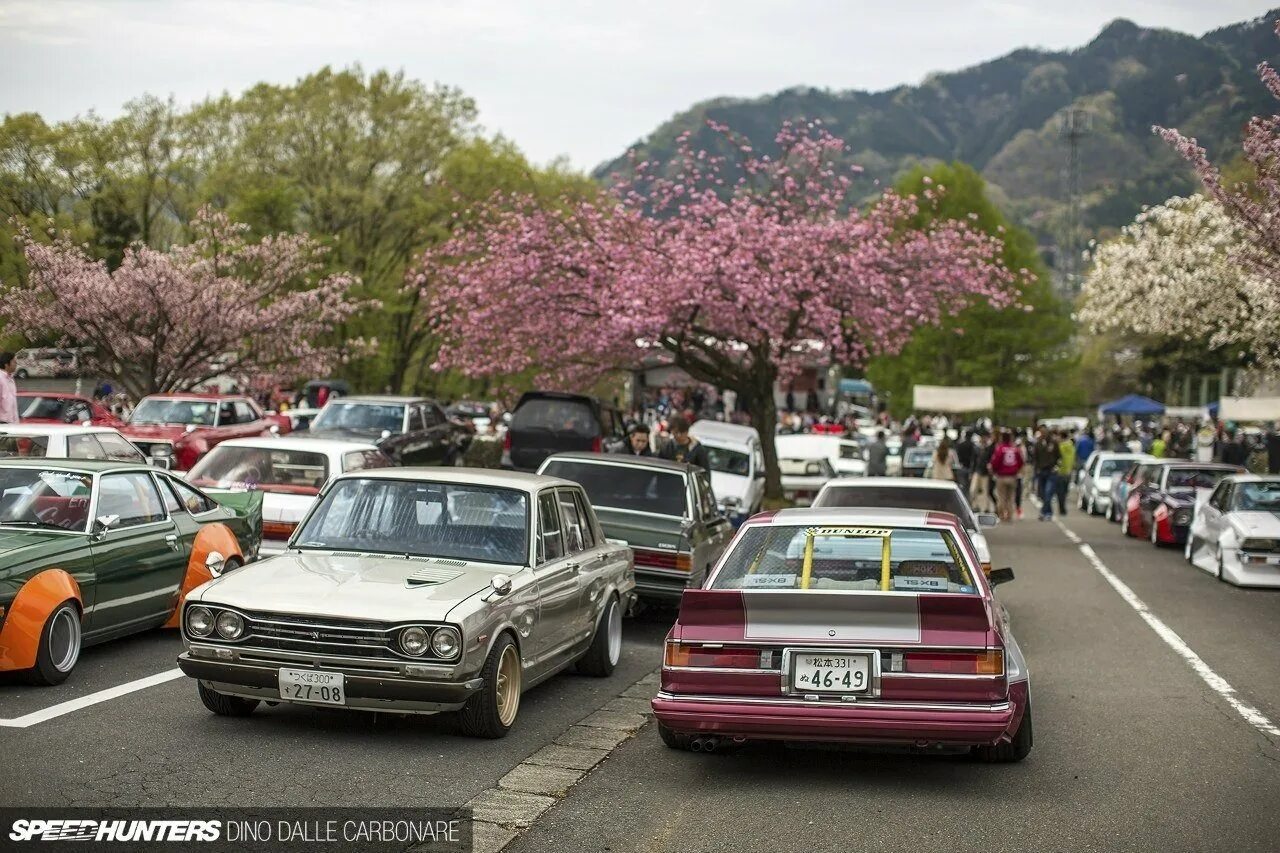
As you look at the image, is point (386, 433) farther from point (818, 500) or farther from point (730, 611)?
point (730, 611)

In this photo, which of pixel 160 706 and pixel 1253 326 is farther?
pixel 1253 326

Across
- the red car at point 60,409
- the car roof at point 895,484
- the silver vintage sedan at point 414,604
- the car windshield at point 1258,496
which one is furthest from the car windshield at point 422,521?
the red car at point 60,409

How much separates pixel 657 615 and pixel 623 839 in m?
8.37

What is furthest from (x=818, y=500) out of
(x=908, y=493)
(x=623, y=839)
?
(x=623, y=839)

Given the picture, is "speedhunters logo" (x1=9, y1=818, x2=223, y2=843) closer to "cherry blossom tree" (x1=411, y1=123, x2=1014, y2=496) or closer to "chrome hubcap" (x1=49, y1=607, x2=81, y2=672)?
"chrome hubcap" (x1=49, y1=607, x2=81, y2=672)

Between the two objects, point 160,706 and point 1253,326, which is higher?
point 1253,326

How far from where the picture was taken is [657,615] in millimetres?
14500

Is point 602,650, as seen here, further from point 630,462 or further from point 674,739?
→ point 630,462

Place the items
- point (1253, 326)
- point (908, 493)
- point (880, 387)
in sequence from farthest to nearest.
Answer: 1. point (880, 387)
2. point (1253, 326)
3. point (908, 493)

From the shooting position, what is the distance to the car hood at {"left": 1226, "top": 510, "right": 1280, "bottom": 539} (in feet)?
58.5

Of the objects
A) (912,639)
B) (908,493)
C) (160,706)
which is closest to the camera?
(912,639)

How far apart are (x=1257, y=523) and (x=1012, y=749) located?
1197 centimetres

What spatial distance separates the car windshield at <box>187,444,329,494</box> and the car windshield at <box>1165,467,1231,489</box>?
16.9 metres

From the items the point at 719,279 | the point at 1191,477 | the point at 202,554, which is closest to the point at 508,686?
the point at 202,554
